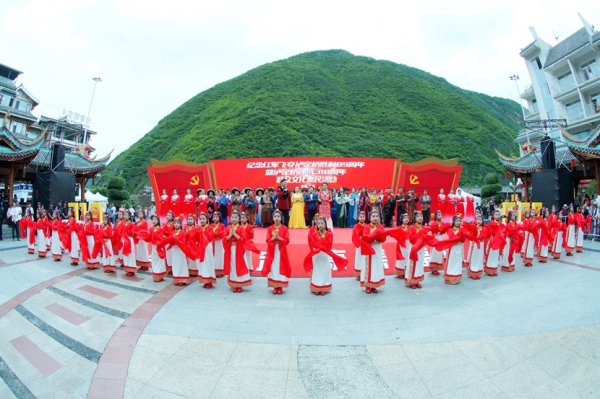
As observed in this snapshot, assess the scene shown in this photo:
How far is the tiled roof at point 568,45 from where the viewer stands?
28.2m

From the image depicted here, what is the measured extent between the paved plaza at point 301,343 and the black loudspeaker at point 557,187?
365 inches

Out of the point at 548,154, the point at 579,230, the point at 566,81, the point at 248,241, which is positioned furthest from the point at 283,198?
the point at 566,81

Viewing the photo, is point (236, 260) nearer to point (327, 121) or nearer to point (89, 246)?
point (89, 246)

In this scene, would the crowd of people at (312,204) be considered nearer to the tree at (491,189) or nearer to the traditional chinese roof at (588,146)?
the traditional chinese roof at (588,146)

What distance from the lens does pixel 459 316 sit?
4.75 metres

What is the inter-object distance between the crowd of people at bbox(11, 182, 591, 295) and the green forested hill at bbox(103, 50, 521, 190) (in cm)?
Answer: 3171

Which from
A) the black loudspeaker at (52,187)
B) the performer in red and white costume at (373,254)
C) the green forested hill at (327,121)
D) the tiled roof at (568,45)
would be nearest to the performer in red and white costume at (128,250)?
the performer in red and white costume at (373,254)

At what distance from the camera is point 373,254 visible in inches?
228

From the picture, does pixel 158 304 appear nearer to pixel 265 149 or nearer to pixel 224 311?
pixel 224 311

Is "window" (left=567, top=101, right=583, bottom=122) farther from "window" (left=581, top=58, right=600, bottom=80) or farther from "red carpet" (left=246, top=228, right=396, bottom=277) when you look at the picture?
"red carpet" (left=246, top=228, right=396, bottom=277)

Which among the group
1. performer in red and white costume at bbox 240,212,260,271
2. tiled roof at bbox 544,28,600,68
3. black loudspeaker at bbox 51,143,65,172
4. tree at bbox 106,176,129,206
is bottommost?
performer in red and white costume at bbox 240,212,260,271

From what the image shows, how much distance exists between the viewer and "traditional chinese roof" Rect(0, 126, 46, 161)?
13294 mm

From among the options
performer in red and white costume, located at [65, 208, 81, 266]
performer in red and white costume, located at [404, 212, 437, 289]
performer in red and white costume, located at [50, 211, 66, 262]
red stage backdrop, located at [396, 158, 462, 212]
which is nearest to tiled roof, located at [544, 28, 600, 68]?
red stage backdrop, located at [396, 158, 462, 212]

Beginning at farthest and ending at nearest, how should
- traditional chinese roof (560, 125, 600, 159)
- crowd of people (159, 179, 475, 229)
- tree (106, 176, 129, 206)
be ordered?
tree (106, 176, 129, 206) → traditional chinese roof (560, 125, 600, 159) → crowd of people (159, 179, 475, 229)
